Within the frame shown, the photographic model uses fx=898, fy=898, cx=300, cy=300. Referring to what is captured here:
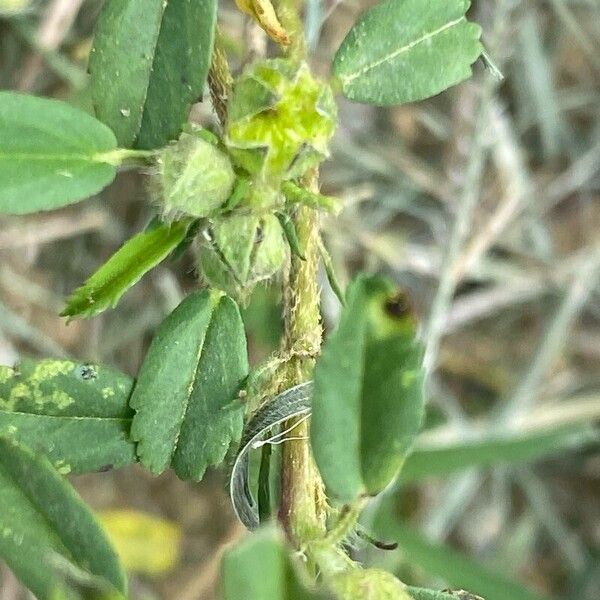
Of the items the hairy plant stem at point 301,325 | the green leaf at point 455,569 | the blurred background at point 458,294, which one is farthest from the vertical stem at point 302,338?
the green leaf at point 455,569

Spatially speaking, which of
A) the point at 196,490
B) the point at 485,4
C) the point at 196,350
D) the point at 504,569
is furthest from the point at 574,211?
the point at 196,350

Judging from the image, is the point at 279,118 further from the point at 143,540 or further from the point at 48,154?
the point at 143,540

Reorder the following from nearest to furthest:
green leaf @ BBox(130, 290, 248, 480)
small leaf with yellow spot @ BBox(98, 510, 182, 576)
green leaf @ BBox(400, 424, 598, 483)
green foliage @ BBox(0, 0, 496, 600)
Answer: green foliage @ BBox(0, 0, 496, 600) → green leaf @ BBox(130, 290, 248, 480) → green leaf @ BBox(400, 424, 598, 483) → small leaf with yellow spot @ BBox(98, 510, 182, 576)

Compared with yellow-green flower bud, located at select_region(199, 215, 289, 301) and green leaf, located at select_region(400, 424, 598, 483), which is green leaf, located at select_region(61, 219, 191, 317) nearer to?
yellow-green flower bud, located at select_region(199, 215, 289, 301)

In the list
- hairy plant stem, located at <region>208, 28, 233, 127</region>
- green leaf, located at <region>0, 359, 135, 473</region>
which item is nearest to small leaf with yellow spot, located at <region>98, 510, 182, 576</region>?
green leaf, located at <region>0, 359, 135, 473</region>

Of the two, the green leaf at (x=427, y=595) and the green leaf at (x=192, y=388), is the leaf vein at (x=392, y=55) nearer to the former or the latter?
the green leaf at (x=192, y=388)

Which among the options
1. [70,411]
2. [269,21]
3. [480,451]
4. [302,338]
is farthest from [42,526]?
[480,451]
